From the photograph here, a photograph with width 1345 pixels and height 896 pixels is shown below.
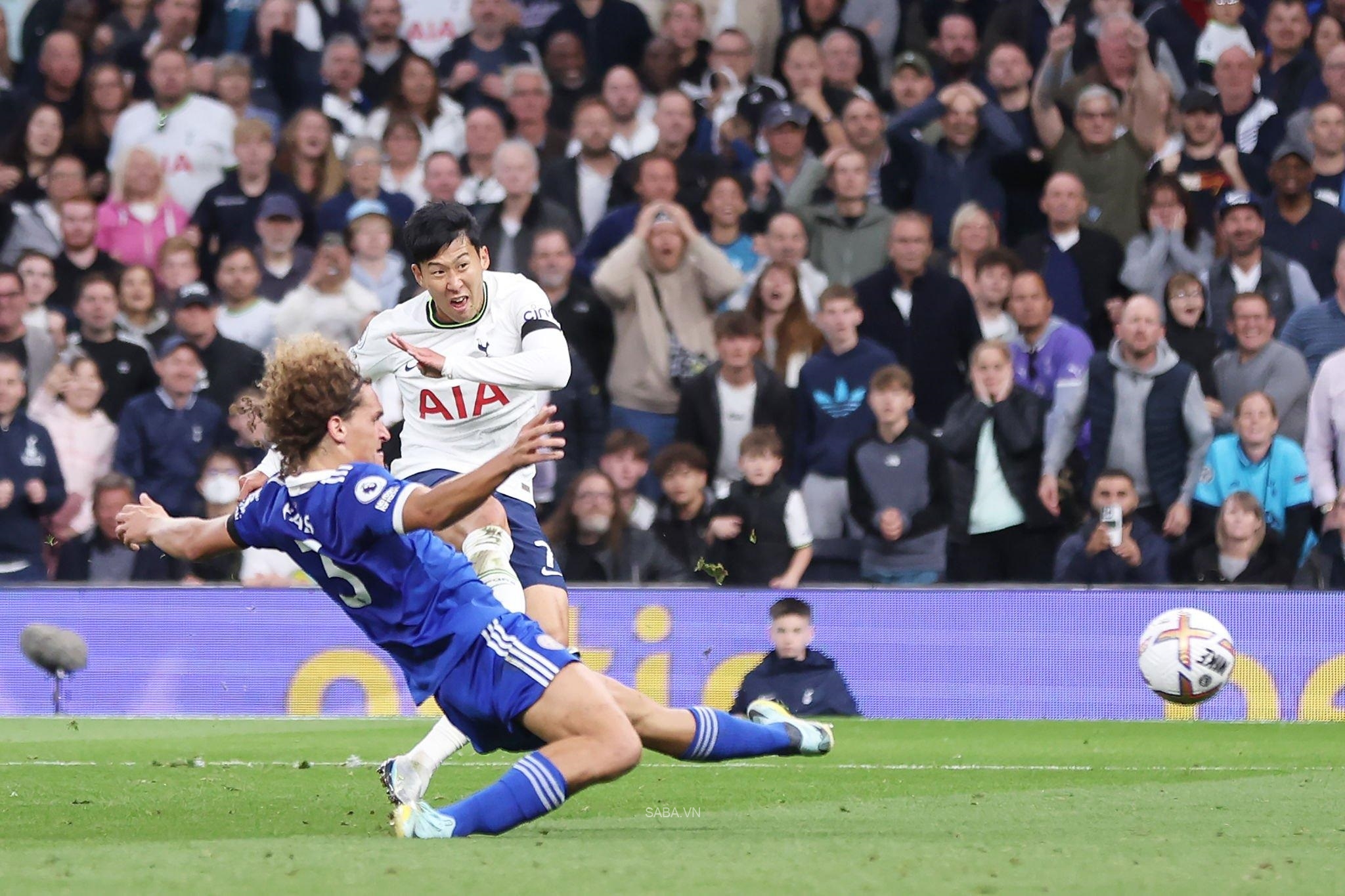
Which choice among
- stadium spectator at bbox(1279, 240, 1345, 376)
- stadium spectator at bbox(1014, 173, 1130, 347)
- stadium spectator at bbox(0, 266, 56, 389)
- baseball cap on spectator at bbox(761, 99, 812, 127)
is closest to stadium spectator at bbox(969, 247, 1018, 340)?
stadium spectator at bbox(1014, 173, 1130, 347)

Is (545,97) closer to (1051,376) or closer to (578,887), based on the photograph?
(1051,376)

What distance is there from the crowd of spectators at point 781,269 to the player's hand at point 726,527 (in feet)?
0.07

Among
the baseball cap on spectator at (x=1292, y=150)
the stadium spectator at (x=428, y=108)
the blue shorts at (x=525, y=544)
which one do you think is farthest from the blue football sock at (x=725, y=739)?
the stadium spectator at (x=428, y=108)

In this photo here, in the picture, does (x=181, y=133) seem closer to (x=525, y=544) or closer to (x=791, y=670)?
(x=791, y=670)

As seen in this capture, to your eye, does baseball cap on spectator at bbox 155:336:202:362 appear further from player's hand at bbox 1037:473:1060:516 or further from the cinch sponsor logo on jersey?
the cinch sponsor logo on jersey

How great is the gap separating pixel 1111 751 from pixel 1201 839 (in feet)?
13.4

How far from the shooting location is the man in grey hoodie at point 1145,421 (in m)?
12.4

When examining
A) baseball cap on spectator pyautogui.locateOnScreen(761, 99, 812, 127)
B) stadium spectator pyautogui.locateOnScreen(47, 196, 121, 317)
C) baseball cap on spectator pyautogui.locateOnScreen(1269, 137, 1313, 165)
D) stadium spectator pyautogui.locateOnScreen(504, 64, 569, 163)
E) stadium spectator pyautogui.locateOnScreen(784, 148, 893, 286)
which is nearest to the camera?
baseball cap on spectator pyautogui.locateOnScreen(1269, 137, 1313, 165)

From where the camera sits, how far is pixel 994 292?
42.8 ft

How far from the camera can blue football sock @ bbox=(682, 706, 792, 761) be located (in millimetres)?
6707

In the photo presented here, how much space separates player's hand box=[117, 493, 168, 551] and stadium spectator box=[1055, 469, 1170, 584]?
7100 mm

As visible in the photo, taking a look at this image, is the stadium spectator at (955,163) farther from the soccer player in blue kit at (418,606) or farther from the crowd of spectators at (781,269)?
the soccer player in blue kit at (418,606)

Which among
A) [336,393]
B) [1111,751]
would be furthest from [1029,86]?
[336,393]

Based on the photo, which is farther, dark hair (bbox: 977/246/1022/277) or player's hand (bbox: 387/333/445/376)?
dark hair (bbox: 977/246/1022/277)
